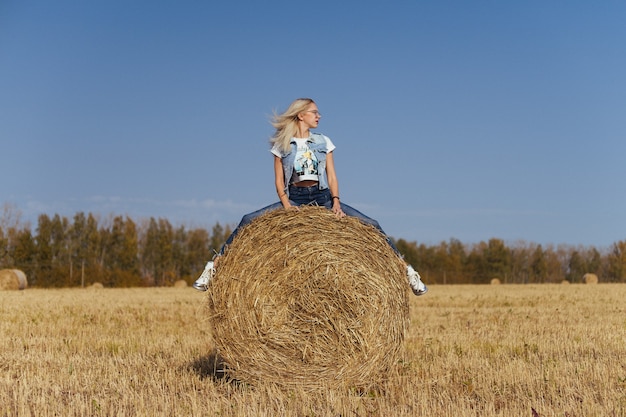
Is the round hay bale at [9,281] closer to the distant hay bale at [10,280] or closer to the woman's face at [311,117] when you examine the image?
the distant hay bale at [10,280]

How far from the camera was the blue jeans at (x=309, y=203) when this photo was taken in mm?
7035

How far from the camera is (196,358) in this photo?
8844mm

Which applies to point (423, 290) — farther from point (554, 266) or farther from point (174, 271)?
point (554, 266)

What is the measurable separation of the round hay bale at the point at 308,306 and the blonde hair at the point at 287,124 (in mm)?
764

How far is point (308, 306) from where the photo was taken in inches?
268

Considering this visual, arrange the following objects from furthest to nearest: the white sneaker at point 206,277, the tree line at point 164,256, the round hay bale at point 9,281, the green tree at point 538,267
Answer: the green tree at point 538,267 < the tree line at point 164,256 < the round hay bale at point 9,281 < the white sneaker at point 206,277

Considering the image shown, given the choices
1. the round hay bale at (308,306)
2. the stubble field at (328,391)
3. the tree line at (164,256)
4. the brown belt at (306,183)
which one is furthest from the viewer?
the tree line at (164,256)

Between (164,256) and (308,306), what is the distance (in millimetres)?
60861

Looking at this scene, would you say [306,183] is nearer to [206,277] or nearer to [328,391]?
[206,277]

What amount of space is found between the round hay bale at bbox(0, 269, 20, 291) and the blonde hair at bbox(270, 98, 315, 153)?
28.5 m

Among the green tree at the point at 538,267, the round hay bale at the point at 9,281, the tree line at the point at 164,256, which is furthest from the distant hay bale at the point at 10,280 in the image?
the green tree at the point at 538,267

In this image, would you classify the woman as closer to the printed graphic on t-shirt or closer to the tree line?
the printed graphic on t-shirt

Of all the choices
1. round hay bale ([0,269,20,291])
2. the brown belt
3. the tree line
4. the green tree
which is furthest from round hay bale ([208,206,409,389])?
the green tree

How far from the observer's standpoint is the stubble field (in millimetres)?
5867
